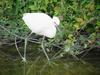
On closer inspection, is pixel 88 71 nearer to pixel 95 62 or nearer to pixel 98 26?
pixel 95 62

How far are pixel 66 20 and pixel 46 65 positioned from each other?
1.21 m

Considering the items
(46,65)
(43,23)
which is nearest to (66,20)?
(46,65)

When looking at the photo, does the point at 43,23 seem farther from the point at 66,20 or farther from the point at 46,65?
the point at 66,20

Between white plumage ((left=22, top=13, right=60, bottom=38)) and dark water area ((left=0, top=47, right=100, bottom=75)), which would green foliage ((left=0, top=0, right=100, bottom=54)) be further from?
white plumage ((left=22, top=13, right=60, bottom=38))

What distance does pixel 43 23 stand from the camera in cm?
395

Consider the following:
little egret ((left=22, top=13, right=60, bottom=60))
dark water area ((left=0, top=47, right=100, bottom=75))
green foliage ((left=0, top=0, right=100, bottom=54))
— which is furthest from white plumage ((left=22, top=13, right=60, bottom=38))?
green foliage ((left=0, top=0, right=100, bottom=54))

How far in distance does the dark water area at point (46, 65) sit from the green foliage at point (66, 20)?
155 millimetres

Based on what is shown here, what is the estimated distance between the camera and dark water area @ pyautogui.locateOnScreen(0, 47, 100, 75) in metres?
4.17

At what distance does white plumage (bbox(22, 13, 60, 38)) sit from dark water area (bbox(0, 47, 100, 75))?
449mm

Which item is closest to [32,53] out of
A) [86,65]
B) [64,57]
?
[64,57]

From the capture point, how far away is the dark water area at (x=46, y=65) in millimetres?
4168

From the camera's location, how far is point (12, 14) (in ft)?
19.2

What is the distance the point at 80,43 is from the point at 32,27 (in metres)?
1.02

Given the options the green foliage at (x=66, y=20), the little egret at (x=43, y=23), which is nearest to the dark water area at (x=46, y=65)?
the green foliage at (x=66, y=20)
